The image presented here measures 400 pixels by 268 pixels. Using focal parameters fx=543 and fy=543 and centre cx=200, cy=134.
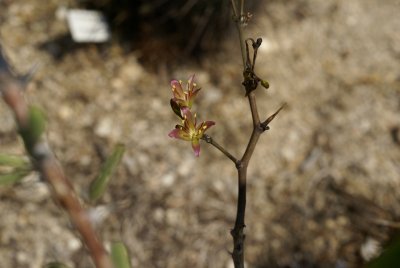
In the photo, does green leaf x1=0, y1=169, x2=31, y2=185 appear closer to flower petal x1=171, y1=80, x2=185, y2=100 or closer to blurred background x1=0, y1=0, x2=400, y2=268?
flower petal x1=171, y1=80, x2=185, y2=100

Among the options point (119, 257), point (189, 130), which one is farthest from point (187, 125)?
point (119, 257)

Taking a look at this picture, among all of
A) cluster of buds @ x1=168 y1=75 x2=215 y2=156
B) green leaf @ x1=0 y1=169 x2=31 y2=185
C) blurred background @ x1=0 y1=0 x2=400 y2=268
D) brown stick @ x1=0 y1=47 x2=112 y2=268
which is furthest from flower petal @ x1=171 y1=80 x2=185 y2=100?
blurred background @ x1=0 y1=0 x2=400 y2=268

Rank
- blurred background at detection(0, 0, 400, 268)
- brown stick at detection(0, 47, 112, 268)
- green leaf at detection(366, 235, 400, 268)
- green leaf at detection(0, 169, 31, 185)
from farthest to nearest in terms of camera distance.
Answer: blurred background at detection(0, 0, 400, 268)
green leaf at detection(0, 169, 31, 185)
brown stick at detection(0, 47, 112, 268)
green leaf at detection(366, 235, 400, 268)

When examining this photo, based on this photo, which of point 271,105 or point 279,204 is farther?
point 271,105

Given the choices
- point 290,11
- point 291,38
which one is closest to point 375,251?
point 291,38

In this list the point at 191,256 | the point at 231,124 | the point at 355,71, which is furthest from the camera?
the point at 355,71

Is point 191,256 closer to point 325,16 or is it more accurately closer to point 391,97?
point 391,97

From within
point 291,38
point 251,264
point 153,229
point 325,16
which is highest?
point 325,16

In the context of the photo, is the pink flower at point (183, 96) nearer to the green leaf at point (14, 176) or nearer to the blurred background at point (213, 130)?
the green leaf at point (14, 176)
